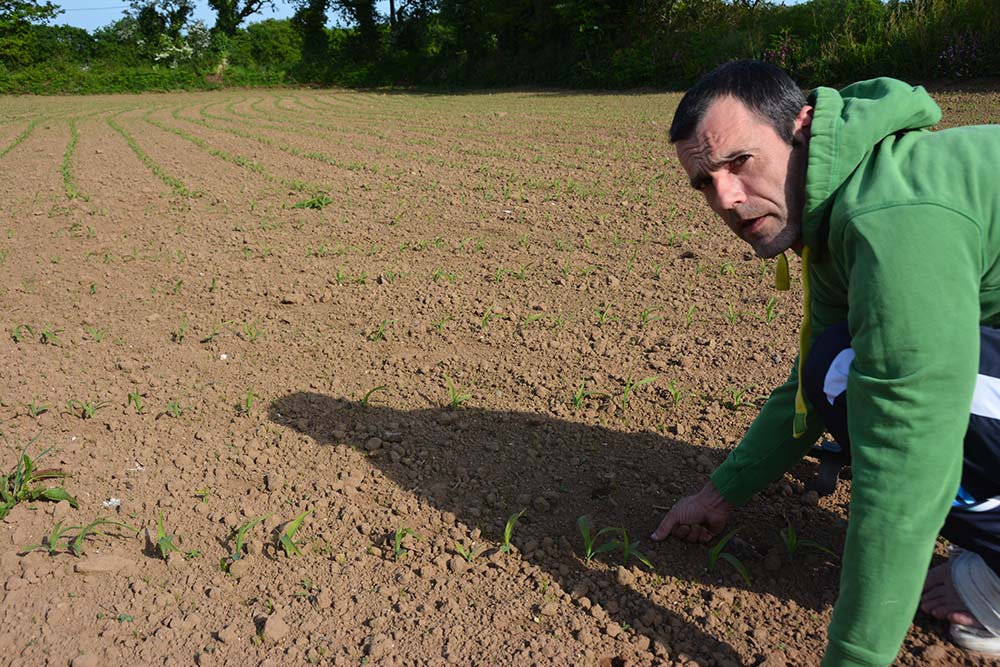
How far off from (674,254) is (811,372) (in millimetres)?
2938

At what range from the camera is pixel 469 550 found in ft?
7.36

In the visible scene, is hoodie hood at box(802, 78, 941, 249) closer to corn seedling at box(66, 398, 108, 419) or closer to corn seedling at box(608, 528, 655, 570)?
corn seedling at box(608, 528, 655, 570)

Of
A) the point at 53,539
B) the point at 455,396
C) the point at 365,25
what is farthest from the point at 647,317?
the point at 365,25

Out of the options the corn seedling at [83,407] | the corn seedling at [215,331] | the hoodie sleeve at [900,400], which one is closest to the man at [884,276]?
the hoodie sleeve at [900,400]

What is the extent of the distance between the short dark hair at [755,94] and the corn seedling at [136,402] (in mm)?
2351

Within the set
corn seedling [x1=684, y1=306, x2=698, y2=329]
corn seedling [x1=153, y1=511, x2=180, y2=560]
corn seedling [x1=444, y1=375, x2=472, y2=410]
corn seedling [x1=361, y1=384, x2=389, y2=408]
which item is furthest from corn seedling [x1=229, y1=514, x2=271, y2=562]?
corn seedling [x1=684, y1=306, x2=698, y2=329]

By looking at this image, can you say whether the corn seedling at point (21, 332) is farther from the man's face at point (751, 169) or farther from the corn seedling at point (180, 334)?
the man's face at point (751, 169)

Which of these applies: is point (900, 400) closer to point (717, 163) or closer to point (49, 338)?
point (717, 163)

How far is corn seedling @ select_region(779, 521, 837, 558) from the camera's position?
2146 mm

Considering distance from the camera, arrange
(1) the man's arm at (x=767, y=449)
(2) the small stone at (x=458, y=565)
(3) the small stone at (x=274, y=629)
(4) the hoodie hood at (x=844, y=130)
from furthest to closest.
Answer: (2) the small stone at (x=458, y=565), (1) the man's arm at (x=767, y=449), (3) the small stone at (x=274, y=629), (4) the hoodie hood at (x=844, y=130)

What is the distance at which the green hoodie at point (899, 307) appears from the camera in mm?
1260

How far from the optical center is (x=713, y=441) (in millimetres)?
2723

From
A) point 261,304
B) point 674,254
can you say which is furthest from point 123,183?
point 674,254

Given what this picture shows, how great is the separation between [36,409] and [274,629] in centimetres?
161
